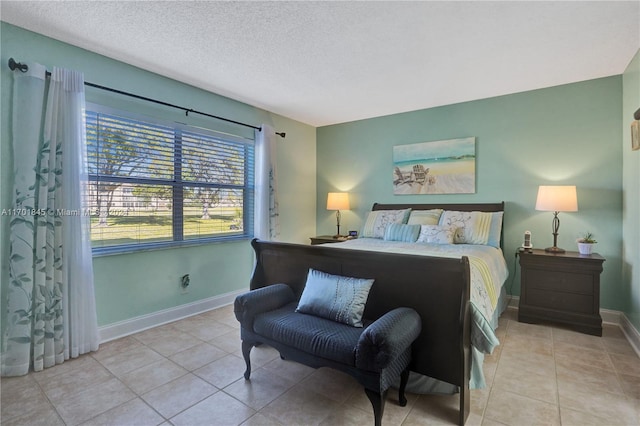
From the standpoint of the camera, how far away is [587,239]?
3.05 m

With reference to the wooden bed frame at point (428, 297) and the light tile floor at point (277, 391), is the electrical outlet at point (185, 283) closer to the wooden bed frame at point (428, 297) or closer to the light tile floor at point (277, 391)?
the light tile floor at point (277, 391)

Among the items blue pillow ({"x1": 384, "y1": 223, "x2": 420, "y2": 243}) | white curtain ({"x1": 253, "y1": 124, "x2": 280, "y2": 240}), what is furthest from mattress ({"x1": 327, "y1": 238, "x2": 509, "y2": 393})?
white curtain ({"x1": 253, "y1": 124, "x2": 280, "y2": 240})

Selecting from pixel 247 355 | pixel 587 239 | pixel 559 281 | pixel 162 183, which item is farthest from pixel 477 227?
pixel 162 183

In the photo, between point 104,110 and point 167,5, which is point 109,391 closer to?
point 104,110

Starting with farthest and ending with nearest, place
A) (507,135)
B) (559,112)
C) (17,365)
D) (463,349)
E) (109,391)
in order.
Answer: (507,135)
(559,112)
(17,365)
(109,391)
(463,349)

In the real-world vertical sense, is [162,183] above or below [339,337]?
above

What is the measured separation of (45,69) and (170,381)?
2484mm

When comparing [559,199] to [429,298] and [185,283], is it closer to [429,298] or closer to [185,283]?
[429,298]

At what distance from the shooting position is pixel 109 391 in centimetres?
198

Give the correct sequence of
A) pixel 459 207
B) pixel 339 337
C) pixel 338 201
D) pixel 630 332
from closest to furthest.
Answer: pixel 339 337, pixel 630 332, pixel 459 207, pixel 338 201

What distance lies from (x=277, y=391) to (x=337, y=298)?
718 millimetres

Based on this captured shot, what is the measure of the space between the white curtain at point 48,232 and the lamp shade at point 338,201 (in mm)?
2917

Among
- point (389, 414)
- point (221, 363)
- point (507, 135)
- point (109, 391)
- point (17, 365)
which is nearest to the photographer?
point (389, 414)

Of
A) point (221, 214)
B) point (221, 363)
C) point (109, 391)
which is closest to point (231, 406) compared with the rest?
point (221, 363)
